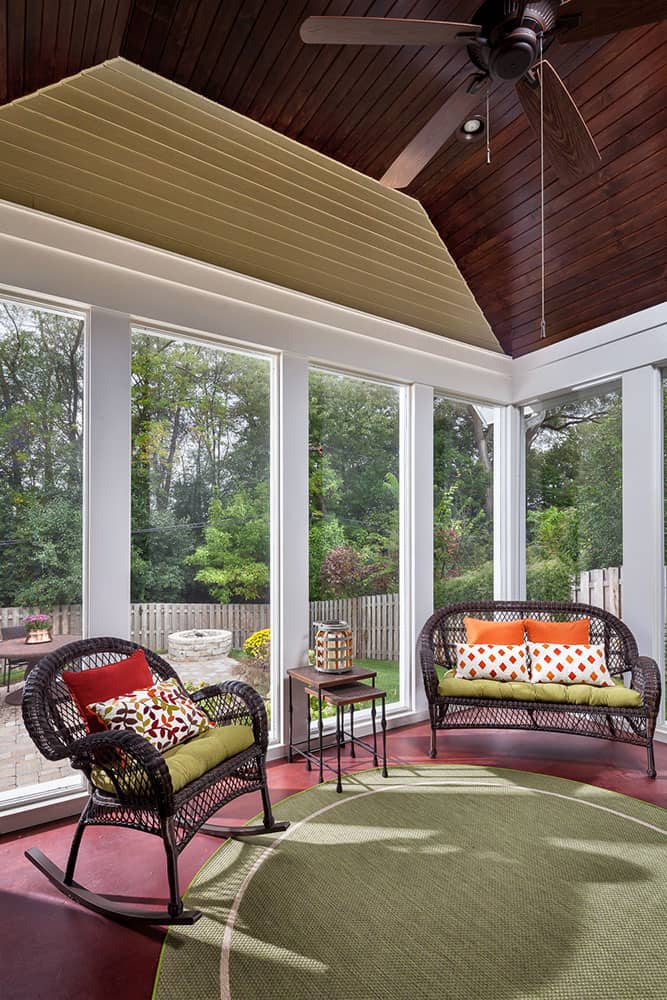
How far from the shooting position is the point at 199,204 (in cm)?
324

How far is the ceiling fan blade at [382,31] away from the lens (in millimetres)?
1838

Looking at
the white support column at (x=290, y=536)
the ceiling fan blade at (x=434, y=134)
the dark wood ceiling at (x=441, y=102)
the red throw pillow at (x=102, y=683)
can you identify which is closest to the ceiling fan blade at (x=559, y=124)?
the dark wood ceiling at (x=441, y=102)

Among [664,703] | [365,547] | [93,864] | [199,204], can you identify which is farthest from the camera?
[365,547]

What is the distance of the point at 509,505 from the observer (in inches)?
198

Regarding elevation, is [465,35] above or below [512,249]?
below

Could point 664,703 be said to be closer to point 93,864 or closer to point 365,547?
point 365,547

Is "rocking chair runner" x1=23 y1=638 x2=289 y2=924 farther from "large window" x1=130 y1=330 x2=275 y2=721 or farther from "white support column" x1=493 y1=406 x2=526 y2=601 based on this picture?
"white support column" x1=493 y1=406 x2=526 y2=601

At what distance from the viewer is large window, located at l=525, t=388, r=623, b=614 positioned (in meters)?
4.32

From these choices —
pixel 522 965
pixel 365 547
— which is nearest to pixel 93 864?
pixel 522 965

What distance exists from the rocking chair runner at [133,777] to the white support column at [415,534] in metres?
1.84

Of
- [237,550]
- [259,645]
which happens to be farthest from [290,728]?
[237,550]

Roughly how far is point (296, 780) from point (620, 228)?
3856 mm

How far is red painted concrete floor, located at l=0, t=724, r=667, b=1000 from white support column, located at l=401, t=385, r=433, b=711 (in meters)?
0.53

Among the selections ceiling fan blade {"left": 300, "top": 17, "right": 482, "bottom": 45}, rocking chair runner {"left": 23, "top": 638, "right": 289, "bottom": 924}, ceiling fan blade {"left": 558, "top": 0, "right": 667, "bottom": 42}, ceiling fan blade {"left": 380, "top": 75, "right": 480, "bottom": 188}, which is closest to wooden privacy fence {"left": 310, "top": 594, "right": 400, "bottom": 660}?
rocking chair runner {"left": 23, "top": 638, "right": 289, "bottom": 924}
